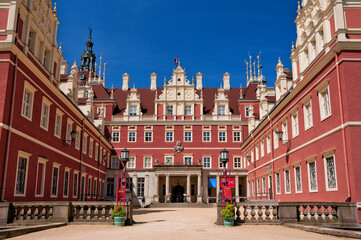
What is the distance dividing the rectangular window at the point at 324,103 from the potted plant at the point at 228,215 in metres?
7.11

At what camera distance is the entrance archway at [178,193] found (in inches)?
1725

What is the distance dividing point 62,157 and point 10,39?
32.4 feet

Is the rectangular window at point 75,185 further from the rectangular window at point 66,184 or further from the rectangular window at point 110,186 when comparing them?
the rectangular window at point 110,186

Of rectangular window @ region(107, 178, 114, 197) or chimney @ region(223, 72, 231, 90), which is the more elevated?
chimney @ region(223, 72, 231, 90)

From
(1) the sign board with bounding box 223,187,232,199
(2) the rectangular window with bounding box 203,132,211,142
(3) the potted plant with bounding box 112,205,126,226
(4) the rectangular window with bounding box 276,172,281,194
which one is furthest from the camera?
(2) the rectangular window with bounding box 203,132,211,142

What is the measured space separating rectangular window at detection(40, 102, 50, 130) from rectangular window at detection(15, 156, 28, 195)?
306 cm

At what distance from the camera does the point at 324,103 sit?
683 inches

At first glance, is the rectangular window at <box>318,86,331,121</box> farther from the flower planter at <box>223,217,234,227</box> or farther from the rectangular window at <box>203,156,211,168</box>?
the rectangular window at <box>203,156,211,168</box>

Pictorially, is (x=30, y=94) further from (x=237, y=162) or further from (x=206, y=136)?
(x=237, y=162)

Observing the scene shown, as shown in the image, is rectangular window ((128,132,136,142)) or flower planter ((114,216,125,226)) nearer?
flower planter ((114,216,125,226))

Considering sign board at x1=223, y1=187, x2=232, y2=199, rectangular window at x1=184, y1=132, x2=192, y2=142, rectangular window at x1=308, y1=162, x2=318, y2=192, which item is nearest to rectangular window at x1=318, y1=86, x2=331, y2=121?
rectangular window at x1=308, y1=162, x2=318, y2=192

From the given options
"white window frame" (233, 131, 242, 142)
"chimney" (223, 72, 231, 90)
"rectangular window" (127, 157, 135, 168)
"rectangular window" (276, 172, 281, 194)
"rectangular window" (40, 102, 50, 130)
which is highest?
"chimney" (223, 72, 231, 90)

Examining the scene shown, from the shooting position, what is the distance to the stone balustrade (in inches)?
525

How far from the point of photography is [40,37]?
63.7 ft
